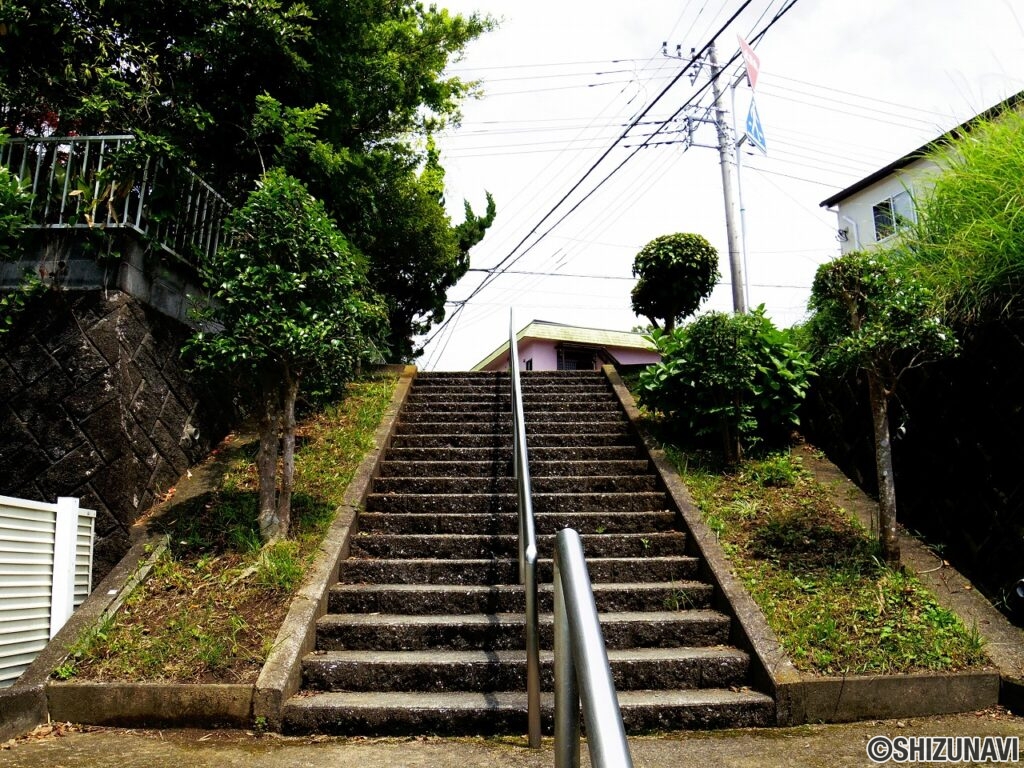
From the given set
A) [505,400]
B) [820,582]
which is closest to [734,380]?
[820,582]

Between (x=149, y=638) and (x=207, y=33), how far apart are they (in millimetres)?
4964

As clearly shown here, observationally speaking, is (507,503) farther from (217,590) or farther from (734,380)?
(217,590)

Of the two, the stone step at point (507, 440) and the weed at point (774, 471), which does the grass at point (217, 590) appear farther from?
the weed at point (774, 471)

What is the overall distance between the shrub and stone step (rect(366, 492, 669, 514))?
87cm

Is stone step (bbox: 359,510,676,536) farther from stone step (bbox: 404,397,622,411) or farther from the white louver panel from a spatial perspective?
stone step (bbox: 404,397,622,411)

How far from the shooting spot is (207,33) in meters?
5.88

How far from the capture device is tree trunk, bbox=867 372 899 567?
415cm

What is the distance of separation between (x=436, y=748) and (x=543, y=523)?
2131 mm

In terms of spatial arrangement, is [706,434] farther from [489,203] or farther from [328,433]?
[489,203]

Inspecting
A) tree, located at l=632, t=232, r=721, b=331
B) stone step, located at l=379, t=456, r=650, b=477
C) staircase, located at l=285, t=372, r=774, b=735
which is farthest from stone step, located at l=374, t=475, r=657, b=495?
tree, located at l=632, t=232, r=721, b=331

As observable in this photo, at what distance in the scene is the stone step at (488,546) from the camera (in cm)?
472

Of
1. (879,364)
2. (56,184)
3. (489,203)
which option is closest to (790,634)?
(879,364)

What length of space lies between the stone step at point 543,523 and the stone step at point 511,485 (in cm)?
53

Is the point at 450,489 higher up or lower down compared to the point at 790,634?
higher up
